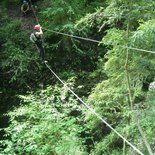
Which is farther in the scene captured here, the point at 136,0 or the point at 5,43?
the point at 5,43

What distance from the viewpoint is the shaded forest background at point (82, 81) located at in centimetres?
611

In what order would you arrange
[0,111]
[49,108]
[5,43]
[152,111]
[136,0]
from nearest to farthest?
[152,111] → [136,0] → [49,108] → [0,111] → [5,43]

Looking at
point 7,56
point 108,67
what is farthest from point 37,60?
point 108,67

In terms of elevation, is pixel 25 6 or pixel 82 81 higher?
pixel 25 6

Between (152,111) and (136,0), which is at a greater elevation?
(136,0)

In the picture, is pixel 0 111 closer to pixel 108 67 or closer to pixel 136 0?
pixel 108 67

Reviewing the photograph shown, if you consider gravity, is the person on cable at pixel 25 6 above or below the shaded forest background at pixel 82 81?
above

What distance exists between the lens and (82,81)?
11.2m

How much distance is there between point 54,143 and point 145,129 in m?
1.95

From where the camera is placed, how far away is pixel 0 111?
34.8 ft

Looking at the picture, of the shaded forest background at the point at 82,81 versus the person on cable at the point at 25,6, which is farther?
the person on cable at the point at 25,6

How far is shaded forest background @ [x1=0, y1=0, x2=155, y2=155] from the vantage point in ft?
20.1

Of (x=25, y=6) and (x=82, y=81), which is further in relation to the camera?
(x=25, y=6)

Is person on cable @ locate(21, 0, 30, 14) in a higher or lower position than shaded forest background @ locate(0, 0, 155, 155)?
higher
